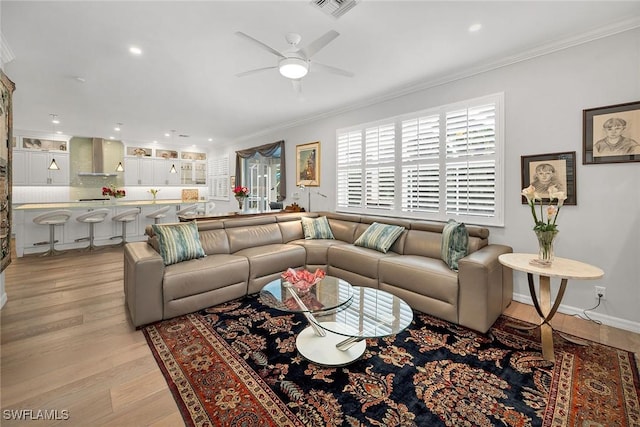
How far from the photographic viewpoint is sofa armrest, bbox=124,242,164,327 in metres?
2.59

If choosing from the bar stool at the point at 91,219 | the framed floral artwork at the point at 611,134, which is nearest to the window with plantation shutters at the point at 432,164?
the framed floral artwork at the point at 611,134

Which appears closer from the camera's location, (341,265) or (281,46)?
(281,46)

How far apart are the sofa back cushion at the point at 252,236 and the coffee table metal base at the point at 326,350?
1913 millimetres

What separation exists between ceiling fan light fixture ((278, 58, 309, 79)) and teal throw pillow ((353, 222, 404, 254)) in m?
2.25

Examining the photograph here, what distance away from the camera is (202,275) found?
9.69ft

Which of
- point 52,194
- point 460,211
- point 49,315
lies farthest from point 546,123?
point 52,194

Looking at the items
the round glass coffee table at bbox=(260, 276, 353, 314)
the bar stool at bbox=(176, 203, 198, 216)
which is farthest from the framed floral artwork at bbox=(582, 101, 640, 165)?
the bar stool at bbox=(176, 203, 198, 216)

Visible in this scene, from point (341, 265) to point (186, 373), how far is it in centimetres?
226

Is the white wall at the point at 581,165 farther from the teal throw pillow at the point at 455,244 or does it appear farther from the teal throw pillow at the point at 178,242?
the teal throw pillow at the point at 178,242

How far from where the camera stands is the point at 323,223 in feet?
15.5

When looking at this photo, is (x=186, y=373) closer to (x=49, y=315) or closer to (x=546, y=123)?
(x=49, y=315)

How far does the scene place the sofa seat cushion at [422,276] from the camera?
2699 mm

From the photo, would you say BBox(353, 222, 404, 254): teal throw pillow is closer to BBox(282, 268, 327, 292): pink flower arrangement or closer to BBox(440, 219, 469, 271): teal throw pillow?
BBox(440, 219, 469, 271): teal throw pillow

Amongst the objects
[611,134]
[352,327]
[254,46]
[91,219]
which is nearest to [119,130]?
[91,219]
